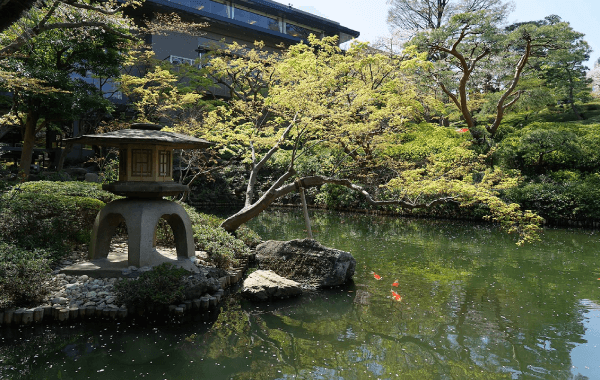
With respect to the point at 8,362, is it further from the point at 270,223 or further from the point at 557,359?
the point at 270,223

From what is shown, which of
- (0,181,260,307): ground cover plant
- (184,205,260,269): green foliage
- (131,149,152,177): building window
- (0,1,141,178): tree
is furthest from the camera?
(0,1,141,178): tree

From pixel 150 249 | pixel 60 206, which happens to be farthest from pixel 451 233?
pixel 60 206

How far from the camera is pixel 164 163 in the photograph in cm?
816

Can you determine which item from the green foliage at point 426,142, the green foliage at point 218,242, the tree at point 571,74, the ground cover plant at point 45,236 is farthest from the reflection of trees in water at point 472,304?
the tree at point 571,74

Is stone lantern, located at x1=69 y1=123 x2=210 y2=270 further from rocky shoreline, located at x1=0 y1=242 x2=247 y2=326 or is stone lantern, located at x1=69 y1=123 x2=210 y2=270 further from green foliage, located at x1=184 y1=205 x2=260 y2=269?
green foliage, located at x1=184 y1=205 x2=260 y2=269

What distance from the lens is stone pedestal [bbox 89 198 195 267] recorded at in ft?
24.8

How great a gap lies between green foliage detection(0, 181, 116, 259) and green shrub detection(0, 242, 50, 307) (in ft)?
3.35

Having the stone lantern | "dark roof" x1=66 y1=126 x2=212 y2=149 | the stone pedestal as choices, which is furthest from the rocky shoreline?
"dark roof" x1=66 y1=126 x2=212 y2=149

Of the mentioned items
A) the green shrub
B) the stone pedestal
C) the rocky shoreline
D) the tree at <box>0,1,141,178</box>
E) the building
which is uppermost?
the building

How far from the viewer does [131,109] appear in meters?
21.4

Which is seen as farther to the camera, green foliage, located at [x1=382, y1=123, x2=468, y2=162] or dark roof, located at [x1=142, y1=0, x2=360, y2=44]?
dark roof, located at [x1=142, y1=0, x2=360, y2=44]

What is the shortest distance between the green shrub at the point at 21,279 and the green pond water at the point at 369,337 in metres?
0.54

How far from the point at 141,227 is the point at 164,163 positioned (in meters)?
1.39

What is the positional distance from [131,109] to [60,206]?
14247 millimetres
